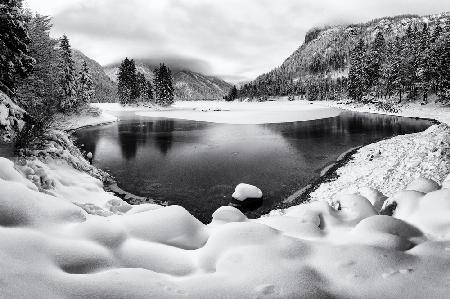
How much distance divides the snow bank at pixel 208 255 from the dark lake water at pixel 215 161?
28.5ft

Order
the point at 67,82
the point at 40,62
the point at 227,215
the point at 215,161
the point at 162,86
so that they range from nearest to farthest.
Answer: the point at 227,215 < the point at 215,161 < the point at 40,62 < the point at 67,82 < the point at 162,86

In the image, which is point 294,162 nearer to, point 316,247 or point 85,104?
point 316,247

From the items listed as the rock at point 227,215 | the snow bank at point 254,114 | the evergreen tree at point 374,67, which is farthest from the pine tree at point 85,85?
the evergreen tree at point 374,67

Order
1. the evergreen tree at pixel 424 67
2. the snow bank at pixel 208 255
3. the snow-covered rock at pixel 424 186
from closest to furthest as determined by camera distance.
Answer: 1. the snow bank at pixel 208 255
2. the snow-covered rock at pixel 424 186
3. the evergreen tree at pixel 424 67

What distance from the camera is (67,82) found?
48.2m

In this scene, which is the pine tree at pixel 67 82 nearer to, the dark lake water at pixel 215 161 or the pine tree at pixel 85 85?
the pine tree at pixel 85 85

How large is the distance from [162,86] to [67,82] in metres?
41.8

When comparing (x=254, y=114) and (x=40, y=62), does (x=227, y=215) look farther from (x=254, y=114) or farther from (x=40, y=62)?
(x=254, y=114)

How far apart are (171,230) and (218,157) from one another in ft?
60.2

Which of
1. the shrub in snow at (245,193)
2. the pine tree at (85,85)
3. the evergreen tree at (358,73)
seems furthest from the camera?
the evergreen tree at (358,73)

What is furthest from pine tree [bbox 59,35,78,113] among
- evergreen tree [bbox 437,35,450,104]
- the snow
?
evergreen tree [bbox 437,35,450,104]

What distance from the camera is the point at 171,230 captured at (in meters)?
3.79

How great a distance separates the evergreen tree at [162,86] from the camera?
8881 cm

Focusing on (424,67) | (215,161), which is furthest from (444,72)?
(215,161)
